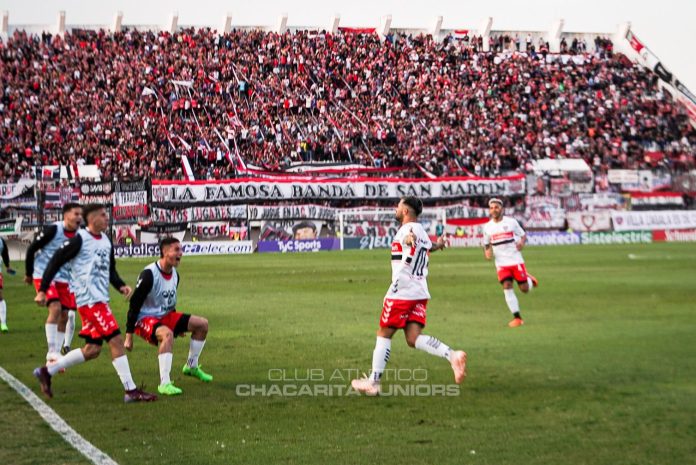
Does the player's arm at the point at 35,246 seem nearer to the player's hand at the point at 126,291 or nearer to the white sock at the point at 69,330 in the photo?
the player's hand at the point at 126,291

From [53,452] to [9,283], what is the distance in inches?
1073

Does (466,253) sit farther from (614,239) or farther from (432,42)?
(432,42)

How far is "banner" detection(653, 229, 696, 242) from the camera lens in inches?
2525

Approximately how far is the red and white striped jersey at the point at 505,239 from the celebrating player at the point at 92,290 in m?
10.4

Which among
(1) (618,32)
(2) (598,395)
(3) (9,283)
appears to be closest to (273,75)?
(1) (618,32)

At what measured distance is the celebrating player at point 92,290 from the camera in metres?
11.0

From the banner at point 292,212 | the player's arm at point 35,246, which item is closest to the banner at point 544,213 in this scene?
the banner at point 292,212

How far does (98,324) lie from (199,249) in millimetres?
45268

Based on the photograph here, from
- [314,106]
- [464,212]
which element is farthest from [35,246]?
[314,106]

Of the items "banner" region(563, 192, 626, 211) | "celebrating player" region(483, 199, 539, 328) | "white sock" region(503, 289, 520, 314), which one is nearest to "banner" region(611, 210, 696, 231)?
"banner" region(563, 192, 626, 211)

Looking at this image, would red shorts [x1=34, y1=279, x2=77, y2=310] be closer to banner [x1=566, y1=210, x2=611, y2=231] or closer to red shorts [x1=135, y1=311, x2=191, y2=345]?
red shorts [x1=135, y1=311, x2=191, y2=345]

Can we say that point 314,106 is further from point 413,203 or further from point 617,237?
point 413,203

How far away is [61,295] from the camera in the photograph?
1439 cm

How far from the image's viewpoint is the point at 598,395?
432 inches
